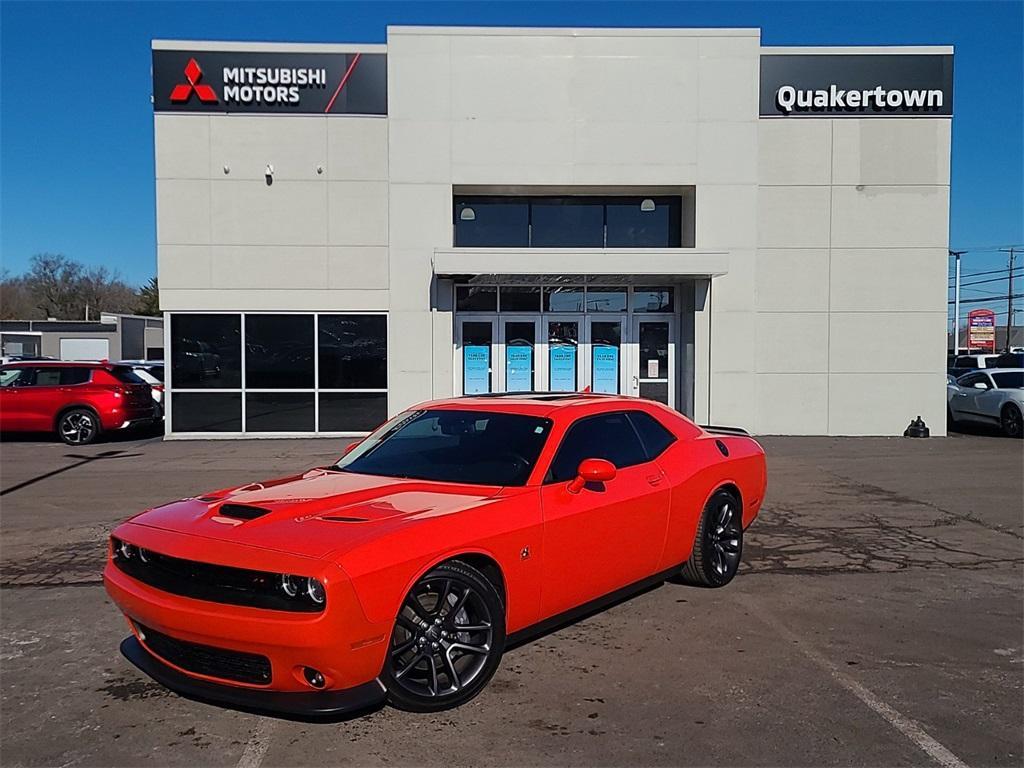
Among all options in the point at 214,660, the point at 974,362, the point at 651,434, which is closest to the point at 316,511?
the point at 214,660

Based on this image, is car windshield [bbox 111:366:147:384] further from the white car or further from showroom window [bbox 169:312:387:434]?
the white car

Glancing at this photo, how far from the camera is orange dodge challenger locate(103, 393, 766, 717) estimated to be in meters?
3.76

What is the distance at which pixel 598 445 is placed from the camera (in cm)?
553

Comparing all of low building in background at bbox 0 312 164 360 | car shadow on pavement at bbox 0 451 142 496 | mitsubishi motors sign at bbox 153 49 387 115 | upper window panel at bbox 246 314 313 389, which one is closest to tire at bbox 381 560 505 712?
car shadow on pavement at bbox 0 451 142 496

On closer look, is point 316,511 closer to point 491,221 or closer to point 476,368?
point 476,368

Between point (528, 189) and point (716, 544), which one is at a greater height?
point (528, 189)

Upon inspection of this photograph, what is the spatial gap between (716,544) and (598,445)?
1.53 metres

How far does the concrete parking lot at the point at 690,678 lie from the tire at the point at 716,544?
0.12 m

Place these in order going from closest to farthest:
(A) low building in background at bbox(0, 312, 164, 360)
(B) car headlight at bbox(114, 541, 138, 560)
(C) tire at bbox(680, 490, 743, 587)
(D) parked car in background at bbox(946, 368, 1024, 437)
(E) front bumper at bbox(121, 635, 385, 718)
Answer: (E) front bumper at bbox(121, 635, 385, 718) → (B) car headlight at bbox(114, 541, 138, 560) → (C) tire at bbox(680, 490, 743, 587) → (D) parked car in background at bbox(946, 368, 1024, 437) → (A) low building in background at bbox(0, 312, 164, 360)

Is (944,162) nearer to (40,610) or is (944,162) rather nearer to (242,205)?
(242,205)

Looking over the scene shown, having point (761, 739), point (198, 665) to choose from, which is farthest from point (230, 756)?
point (761, 739)

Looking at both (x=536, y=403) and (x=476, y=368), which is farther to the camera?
(x=476, y=368)

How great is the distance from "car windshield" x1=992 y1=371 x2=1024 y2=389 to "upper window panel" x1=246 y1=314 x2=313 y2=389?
48.6 feet

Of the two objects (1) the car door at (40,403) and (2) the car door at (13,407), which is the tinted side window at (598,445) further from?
(2) the car door at (13,407)
